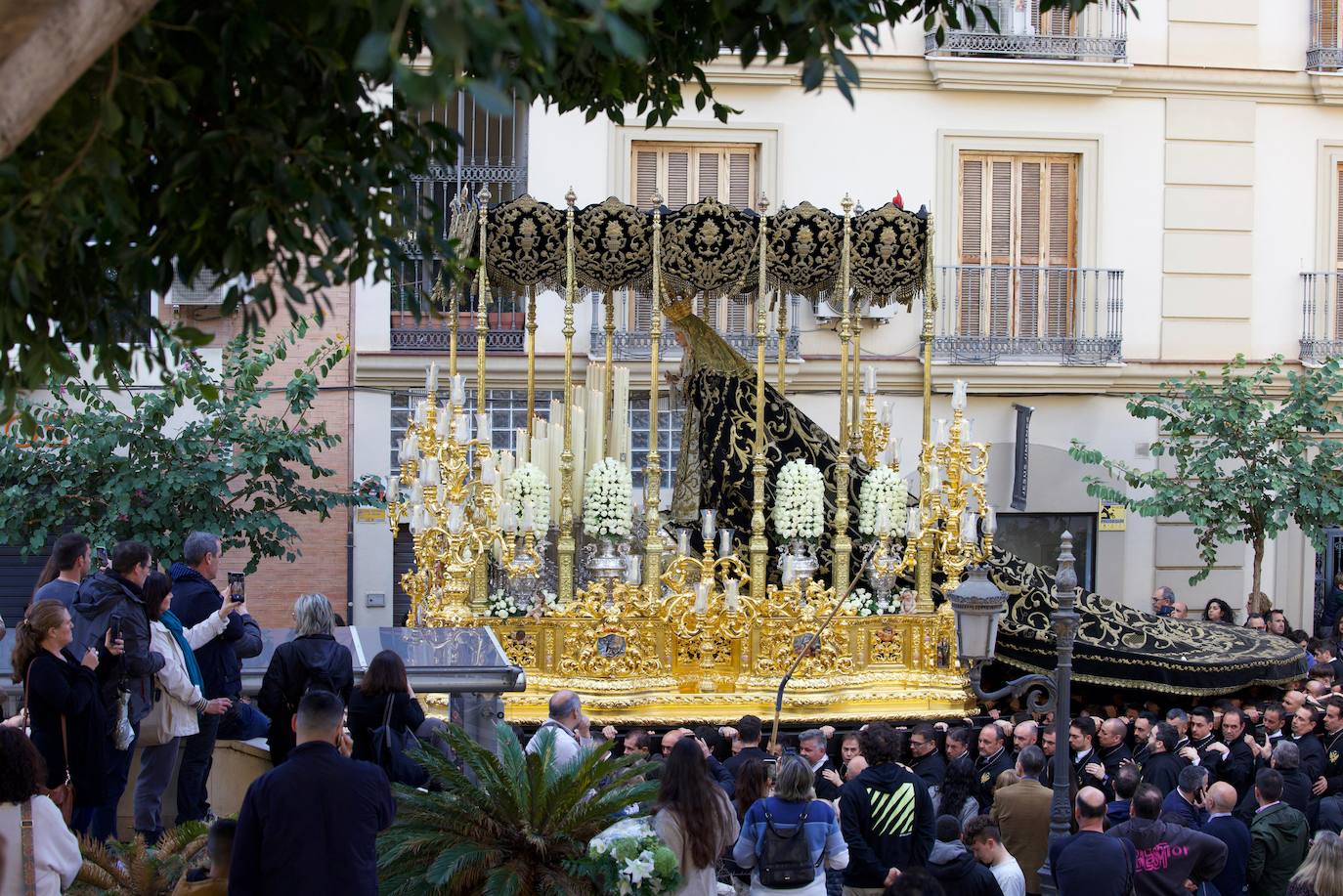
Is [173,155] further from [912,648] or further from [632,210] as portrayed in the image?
[912,648]

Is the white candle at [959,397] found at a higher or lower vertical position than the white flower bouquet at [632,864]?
higher

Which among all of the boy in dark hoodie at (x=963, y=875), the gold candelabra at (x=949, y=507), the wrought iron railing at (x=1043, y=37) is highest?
the wrought iron railing at (x=1043, y=37)

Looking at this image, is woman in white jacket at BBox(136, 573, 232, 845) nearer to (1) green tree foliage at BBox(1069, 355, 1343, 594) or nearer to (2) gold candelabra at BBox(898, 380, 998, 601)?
(2) gold candelabra at BBox(898, 380, 998, 601)

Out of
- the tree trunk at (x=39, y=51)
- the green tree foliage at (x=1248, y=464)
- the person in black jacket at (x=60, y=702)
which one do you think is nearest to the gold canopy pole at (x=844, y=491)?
the green tree foliage at (x=1248, y=464)

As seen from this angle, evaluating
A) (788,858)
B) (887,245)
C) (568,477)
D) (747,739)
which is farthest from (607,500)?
(788,858)

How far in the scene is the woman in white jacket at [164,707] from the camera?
7.66 meters

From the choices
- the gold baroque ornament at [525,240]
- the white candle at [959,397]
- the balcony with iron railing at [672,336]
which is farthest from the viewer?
the balcony with iron railing at [672,336]

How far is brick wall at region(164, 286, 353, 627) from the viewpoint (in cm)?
1708

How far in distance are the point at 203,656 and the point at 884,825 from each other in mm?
3228

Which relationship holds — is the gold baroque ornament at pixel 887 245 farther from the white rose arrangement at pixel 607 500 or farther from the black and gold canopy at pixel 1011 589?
the white rose arrangement at pixel 607 500

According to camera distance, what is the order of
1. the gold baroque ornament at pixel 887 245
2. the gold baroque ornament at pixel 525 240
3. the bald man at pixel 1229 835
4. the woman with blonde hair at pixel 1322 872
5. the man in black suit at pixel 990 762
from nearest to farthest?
1. the woman with blonde hair at pixel 1322 872
2. the bald man at pixel 1229 835
3. the man in black suit at pixel 990 762
4. the gold baroque ornament at pixel 525 240
5. the gold baroque ornament at pixel 887 245

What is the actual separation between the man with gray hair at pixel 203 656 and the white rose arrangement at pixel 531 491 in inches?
153

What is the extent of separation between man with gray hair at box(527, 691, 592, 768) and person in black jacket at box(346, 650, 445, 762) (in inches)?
20.9

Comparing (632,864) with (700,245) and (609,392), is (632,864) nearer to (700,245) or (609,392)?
(700,245)
